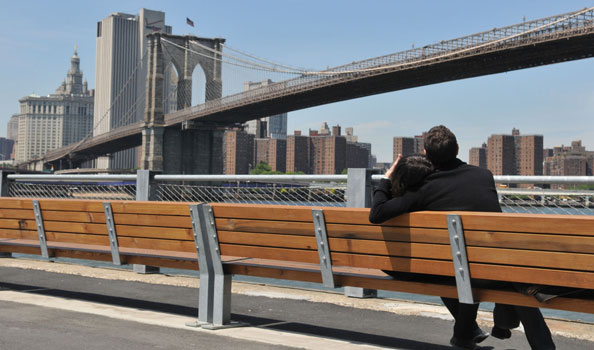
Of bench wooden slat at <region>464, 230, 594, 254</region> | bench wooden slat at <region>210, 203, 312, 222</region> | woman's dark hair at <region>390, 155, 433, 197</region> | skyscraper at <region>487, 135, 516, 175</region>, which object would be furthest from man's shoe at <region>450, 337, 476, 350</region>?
skyscraper at <region>487, 135, 516, 175</region>

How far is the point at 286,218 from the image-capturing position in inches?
142

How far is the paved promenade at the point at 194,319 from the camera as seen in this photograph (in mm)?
3629

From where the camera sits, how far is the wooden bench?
112 inches

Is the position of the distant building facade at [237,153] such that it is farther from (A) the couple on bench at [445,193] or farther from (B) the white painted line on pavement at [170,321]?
(A) the couple on bench at [445,193]

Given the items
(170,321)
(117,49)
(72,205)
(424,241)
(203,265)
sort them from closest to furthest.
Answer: (424,241) < (203,265) < (170,321) < (72,205) < (117,49)

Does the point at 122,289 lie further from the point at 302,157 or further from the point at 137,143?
the point at 302,157

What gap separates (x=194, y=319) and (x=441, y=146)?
188 cm

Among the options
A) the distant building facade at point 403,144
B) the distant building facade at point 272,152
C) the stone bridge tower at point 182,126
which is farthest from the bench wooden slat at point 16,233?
the distant building facade at point 272,152

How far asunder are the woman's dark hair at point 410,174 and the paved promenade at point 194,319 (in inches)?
35.0

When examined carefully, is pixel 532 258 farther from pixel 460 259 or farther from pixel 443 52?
pixel 443 52

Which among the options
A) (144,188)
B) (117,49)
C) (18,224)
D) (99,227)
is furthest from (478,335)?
(117,49)

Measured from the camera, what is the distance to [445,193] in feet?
10.5

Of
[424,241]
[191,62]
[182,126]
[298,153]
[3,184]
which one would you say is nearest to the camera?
[424,241]

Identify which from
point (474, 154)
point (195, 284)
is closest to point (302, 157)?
point (474, 154)
